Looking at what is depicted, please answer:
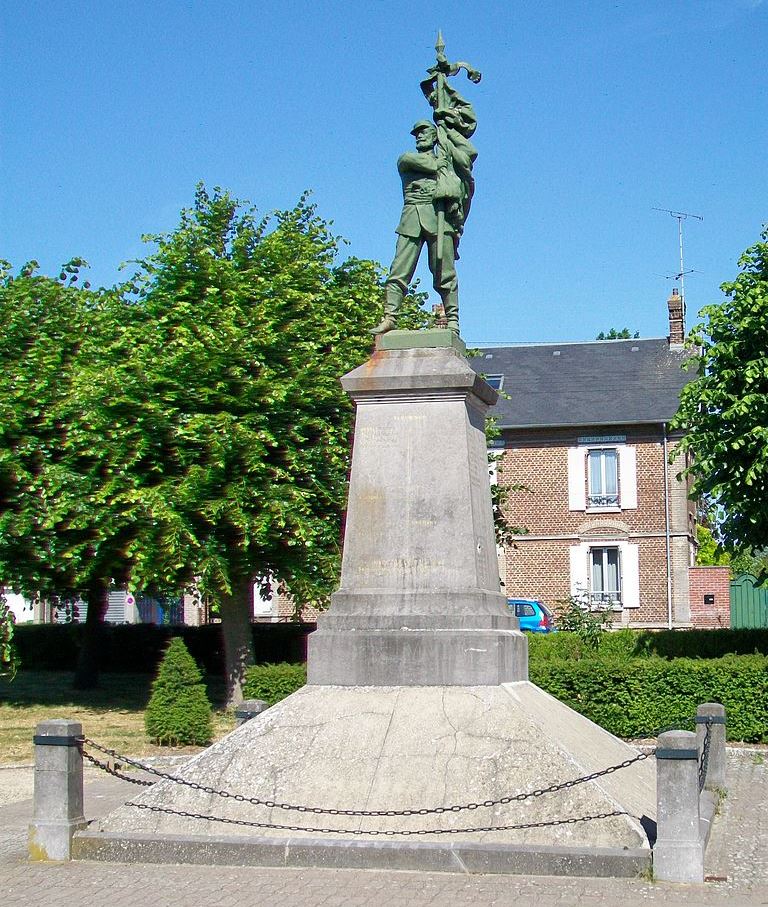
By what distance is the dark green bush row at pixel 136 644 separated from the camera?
27.7m

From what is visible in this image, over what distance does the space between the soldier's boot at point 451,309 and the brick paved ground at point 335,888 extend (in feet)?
17.4

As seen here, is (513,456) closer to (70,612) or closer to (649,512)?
(649,512)

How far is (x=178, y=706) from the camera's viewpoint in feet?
55.0

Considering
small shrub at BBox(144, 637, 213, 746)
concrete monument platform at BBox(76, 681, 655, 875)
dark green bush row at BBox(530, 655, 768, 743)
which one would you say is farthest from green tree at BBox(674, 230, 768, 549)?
concrete monument platform at BBox(76, 681, 655, 875)

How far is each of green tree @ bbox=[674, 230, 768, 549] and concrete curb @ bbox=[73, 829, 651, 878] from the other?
12.4 meters

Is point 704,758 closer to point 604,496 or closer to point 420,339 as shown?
point 420,339

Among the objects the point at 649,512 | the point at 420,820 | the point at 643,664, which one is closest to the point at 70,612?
the point at 643,664

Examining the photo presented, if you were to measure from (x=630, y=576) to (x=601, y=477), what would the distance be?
318 cm

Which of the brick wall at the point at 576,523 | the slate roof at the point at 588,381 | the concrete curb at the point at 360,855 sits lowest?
the concrete curb at the point at 360,855

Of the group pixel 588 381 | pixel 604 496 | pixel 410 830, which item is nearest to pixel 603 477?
pixel 604 496

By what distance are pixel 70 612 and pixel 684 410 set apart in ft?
48.0

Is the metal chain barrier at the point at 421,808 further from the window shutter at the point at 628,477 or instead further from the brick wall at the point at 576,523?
the window shutter at the point at 628,477

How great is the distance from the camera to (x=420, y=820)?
8.31 meters

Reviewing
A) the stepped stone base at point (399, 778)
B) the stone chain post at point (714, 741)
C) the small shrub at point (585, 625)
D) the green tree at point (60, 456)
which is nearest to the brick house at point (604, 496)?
the small shrub at point (585, 625)
